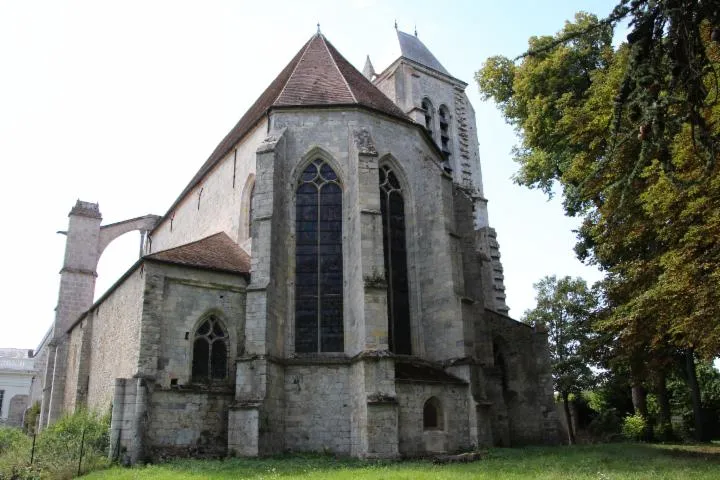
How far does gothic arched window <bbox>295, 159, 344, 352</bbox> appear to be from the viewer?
16.0 meters

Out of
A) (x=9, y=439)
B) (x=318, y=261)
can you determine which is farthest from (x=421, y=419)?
(x=9, y=439)

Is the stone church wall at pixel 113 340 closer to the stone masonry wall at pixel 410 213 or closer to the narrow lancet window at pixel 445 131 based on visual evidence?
the stone masonry wall at pixel 410 213

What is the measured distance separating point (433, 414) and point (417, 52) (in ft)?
72.2

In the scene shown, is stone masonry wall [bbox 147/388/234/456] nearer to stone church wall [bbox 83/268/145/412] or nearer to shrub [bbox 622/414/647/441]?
stone church wall [bbox 83/268/145/412]

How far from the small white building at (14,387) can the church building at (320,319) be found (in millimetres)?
29649

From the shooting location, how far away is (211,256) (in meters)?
17.4

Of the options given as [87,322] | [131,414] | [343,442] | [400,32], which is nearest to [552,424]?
[343,442]

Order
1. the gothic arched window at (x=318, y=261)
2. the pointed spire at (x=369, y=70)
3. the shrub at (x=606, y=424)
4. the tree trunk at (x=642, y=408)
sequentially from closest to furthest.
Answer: the gothic arched window at (x=318, y=261) → the tree trunk at (x=642, y=408) → the shrub at (x=606, y=424) → the pointed spire at (x=369, y=70)

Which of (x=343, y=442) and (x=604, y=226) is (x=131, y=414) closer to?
(x=343, y=442)

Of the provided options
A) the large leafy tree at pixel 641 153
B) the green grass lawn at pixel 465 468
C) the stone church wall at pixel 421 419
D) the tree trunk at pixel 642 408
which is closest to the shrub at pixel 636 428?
the tree trunk at pixel 642 408

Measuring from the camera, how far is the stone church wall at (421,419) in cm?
1465

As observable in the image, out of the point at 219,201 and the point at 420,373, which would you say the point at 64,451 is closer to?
the point at 420,373

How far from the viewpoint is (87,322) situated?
70.2 feet

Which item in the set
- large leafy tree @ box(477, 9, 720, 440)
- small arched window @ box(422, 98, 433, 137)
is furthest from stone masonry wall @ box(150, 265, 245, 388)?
small arched window @ box(422, 98, 433, 137)
